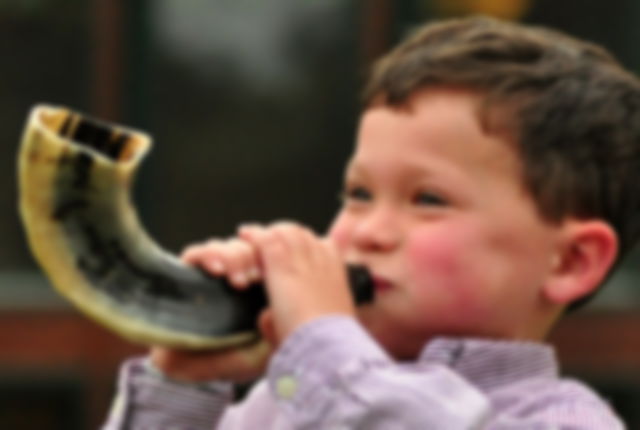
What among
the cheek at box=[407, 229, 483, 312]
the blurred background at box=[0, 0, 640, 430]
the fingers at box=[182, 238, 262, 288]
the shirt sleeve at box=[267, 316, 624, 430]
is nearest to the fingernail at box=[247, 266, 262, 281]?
the fingers at box=[182, 238, 262, 288]

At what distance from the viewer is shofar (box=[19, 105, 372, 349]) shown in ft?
6.75

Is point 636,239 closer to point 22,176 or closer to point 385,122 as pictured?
point 385,122

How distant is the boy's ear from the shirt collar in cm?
9

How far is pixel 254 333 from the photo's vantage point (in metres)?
2.29

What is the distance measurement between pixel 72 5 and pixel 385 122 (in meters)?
6.77

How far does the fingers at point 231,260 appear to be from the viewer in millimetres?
2250

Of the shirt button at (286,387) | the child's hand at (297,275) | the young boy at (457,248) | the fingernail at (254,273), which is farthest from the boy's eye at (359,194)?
the shirt button at (286,387)

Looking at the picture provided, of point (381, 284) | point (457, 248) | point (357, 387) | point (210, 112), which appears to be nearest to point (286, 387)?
point (357, 387)

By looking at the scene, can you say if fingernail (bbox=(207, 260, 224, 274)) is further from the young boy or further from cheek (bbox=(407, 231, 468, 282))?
cheek (bbox=(407, 231, 468, 282))

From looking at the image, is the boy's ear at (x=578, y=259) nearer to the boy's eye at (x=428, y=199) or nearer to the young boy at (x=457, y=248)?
the young boy at (x=457, y=248)

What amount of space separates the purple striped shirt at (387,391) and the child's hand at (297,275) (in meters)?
0.03

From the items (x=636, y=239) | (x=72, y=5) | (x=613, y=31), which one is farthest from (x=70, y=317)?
(x=636, y=239)

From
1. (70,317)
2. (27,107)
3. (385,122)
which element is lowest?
(70,317)

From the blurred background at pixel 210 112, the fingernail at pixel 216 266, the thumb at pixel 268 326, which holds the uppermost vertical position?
the fingernail at pixel 216 266
